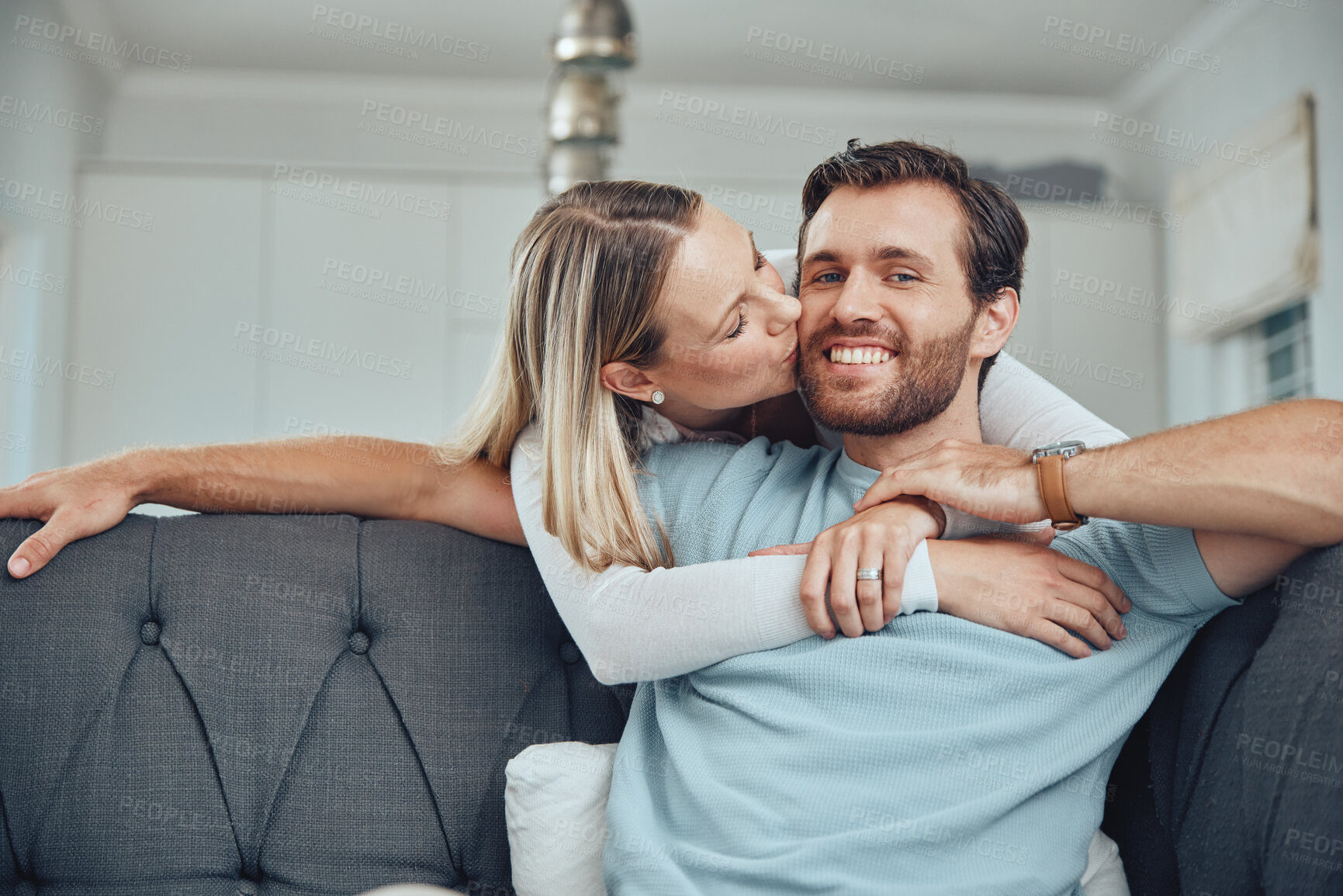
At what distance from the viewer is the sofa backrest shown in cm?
125

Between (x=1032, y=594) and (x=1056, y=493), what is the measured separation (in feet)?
0.37

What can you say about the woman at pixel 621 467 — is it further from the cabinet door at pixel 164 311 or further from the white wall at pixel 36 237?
the cabinet door at pixel 164 311

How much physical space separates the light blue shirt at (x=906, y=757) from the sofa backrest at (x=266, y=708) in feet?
0.73

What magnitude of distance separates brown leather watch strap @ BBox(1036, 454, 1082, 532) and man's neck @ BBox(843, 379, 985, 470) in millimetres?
291

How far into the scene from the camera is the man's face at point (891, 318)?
4.72 ft

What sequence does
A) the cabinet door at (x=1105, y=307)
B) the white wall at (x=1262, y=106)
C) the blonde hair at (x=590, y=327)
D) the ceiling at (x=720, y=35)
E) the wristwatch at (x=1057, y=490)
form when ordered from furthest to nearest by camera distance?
1. the cabinet door at (x=1105, y=307)
2. the ceiling at (x=720, y=35)
3. the white wall at (x=1262, y=106)
4. the blonde hair at (x=590, y=327)
5. the wristwatch at (x=1057, y=490)

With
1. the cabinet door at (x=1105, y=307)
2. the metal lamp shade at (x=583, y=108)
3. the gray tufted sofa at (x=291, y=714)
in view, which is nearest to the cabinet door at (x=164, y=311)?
the metal lamp shade at (x=583, y=108)

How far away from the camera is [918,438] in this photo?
4.85 ft

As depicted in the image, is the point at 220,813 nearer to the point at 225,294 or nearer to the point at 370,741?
the point at 370,741

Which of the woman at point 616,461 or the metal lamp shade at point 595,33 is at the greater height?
the metal lamp shade at point 595,33

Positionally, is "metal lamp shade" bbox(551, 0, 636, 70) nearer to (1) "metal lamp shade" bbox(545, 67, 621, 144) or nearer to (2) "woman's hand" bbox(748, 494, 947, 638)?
(1) "metal lamp shade" bbox(545, 67, 621, 144)

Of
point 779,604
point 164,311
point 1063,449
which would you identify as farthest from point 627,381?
point 164,311

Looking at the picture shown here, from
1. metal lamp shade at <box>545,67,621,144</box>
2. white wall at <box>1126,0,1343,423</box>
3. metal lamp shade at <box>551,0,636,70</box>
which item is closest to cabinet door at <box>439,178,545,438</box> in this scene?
metal lamp shade at <box>545,67,621,144</box>

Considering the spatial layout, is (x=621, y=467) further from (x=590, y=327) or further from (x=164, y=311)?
(x=164, y=311)
